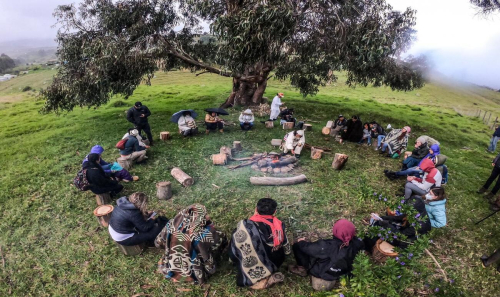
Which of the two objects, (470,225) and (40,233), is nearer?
(40,233)

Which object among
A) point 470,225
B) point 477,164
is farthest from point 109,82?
point 477,164

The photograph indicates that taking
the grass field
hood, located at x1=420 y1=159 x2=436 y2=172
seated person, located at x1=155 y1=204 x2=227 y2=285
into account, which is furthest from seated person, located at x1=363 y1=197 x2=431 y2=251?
seated person, located at x1=155 y1=204 x2=227 y2=285

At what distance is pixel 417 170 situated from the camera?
807 cm

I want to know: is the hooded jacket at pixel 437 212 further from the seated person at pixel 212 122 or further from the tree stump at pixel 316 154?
the seated person at pixel 212 122

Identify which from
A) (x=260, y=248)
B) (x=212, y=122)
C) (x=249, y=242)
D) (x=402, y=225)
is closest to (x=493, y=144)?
(x=402, y=225)

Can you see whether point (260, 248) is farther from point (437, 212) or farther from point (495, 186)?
point (495, 186)

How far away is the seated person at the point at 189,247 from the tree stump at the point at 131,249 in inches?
33.0

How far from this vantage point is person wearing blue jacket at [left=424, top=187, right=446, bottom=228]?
5.76m

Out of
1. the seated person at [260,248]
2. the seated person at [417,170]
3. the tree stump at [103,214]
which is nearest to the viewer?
the seated person at [260,248]

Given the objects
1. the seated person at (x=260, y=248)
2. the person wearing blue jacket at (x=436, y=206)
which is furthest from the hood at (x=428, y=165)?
the seated person at (x=260, y=248)

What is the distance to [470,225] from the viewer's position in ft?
22.1

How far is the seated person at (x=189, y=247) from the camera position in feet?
14.6

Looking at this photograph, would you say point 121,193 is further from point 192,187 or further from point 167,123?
point 167,123

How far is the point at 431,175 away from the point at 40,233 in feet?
31.7
